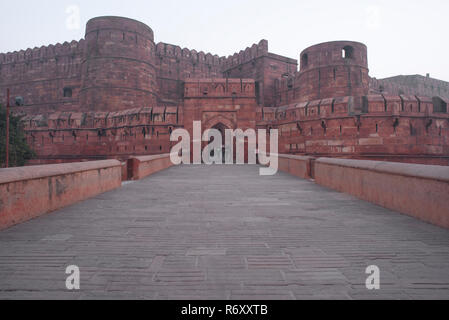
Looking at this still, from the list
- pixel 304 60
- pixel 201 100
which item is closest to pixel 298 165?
pixel 201 100

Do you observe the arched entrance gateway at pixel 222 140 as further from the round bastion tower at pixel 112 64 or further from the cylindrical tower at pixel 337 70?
the round bastion tower at pixel 112 64

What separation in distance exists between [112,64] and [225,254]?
25.3m

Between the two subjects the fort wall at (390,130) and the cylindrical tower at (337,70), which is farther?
the cylindrical tower at (337,70)

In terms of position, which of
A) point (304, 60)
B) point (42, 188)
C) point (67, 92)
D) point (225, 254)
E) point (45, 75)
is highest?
point (45, 75)

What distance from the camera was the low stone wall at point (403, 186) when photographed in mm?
2850

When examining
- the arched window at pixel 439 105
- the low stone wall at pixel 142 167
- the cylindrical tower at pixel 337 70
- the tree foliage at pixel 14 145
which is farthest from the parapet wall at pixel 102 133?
the arched window at pixel 439 105

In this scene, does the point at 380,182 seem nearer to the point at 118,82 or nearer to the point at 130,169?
the point at 130,169

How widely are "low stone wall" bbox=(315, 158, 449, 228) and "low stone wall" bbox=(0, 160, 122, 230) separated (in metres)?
4.36

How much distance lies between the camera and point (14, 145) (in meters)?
17.8

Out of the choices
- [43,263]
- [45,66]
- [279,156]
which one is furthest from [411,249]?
[45,66]

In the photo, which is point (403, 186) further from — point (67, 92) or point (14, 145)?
point (67, 92)

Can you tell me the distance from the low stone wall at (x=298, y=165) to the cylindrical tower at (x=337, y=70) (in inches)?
497

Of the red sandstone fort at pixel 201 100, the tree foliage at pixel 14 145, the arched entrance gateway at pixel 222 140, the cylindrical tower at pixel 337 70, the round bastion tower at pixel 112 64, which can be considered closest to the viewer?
the red sandstone fort at pixel 201 100

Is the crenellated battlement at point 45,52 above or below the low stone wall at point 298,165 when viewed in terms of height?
above
